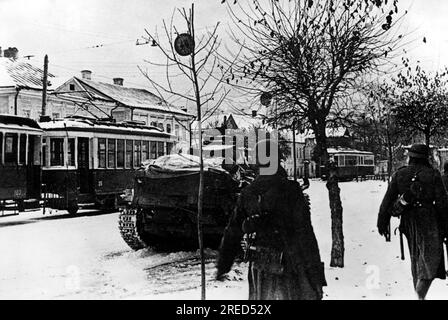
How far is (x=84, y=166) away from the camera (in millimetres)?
16250

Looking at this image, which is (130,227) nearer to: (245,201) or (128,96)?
(245,201)

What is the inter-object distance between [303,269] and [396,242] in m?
5.64

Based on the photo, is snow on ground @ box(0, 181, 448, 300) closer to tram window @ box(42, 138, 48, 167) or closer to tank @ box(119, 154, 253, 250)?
tank @ box(119, 154, 253, 250)

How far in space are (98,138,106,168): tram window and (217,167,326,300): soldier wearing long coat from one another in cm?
1312

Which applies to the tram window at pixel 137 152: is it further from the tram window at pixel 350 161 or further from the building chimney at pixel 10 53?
the tram window at pixel 350 161

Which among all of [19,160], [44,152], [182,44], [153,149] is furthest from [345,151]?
[182,44]

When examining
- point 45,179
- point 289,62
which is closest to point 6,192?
point 45,179

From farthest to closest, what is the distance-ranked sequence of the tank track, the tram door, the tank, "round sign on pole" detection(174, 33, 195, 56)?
1. the tram door
2. the tank track
3. the tank
4. "round sign on pole" detection(174, 33, 195, 56)

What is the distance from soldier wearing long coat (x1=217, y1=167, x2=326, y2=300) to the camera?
12.8ft

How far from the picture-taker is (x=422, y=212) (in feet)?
16.8

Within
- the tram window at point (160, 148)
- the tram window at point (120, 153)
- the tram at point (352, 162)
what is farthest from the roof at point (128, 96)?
the tram at point (352, 162)

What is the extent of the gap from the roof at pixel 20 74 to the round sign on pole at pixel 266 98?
9.44 metres

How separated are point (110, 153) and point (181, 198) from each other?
892 centimetres

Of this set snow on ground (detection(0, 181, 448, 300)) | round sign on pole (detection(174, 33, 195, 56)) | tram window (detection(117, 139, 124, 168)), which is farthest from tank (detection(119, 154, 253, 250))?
tram window (detection(117, 139, 124, 168))
